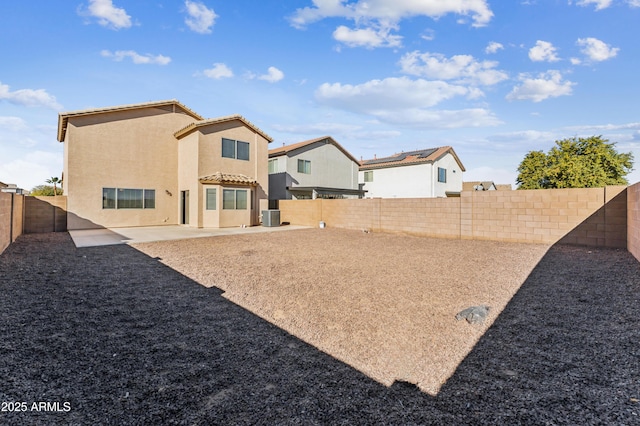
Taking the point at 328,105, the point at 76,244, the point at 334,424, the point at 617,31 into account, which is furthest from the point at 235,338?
the point at 328,105

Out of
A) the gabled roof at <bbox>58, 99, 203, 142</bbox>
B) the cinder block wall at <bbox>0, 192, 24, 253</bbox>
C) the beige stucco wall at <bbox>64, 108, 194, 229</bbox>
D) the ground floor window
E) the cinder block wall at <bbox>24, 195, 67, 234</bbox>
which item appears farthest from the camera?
the ground floor window

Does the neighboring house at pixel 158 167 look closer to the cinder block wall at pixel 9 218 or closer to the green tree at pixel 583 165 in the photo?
the cinder block wall at pixel 9 218

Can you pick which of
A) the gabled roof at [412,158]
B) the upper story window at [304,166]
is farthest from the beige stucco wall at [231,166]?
the gabled roof at [412,158]

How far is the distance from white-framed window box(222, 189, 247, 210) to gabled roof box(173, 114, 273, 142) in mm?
4056

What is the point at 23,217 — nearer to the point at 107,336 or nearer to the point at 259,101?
the point at 259,101

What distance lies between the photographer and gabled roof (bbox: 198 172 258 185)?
17062 mm

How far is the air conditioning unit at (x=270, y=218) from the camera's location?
18.7 m

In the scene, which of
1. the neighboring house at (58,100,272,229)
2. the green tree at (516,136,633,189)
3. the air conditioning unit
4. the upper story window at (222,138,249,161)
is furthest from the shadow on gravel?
the green tree at (516,136,633,189)

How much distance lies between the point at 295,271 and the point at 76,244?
9.00 metres

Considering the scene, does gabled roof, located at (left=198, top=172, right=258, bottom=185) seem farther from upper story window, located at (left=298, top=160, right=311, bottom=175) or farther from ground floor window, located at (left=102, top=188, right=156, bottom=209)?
upper story window, located at (left=298, top=160, right=311, bottom=175)

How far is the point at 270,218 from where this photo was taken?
1866cm

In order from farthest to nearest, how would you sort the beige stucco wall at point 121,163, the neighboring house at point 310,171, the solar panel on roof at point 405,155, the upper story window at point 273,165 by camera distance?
1. the solar panel on roof at point 405,155
2. the upper story window at point 273,165
3. the neighboring house at point 310,171
4. the beige stucco wall at point 121,163

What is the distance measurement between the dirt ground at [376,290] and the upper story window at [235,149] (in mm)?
9405

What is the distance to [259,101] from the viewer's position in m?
15.0
